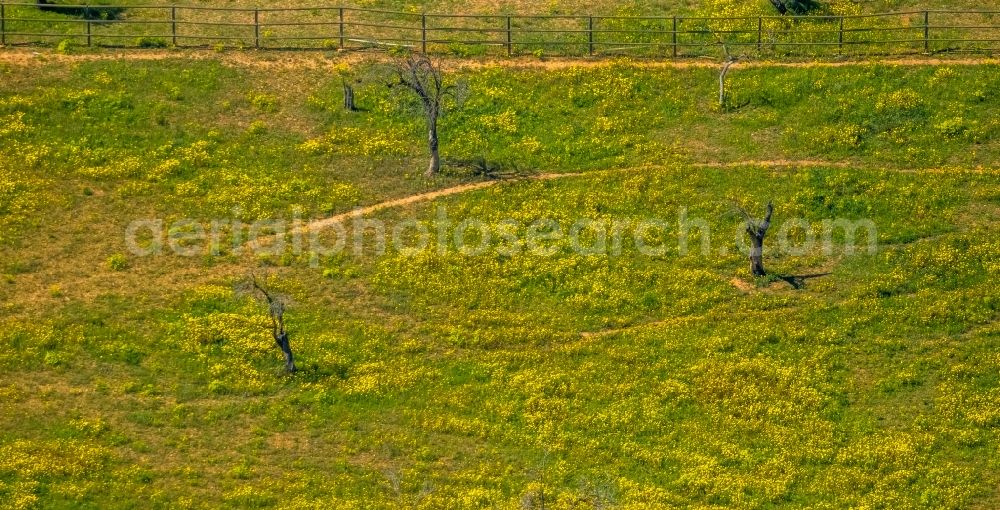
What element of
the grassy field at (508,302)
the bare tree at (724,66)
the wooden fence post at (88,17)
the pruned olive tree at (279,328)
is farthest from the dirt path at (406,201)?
the wooden fence post at (88,17)

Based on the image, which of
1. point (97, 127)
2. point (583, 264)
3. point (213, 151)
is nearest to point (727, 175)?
point (583, 264)

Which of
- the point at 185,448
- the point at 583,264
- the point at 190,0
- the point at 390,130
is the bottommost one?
the point at 185,448

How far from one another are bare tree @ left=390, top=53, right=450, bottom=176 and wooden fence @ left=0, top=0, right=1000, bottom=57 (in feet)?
16.5

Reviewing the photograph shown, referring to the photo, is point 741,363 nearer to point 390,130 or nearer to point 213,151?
point 390,130

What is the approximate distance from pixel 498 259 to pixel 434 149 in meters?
6.41

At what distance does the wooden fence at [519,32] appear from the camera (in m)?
81.3

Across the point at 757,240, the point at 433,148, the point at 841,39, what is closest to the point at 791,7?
the point at 841,39

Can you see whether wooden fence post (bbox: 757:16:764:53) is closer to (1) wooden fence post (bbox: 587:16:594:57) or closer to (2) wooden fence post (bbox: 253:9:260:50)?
(1) wooden fence post (bbox: 587:16:594:57)

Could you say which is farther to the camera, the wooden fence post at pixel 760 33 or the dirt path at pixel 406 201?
the wooden fence post at pixel 760 33

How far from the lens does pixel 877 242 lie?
71500 mm

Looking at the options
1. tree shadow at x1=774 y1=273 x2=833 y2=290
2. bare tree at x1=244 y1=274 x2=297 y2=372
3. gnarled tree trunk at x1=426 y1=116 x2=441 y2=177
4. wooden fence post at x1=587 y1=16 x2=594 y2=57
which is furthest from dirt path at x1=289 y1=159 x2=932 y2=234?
wooden fence post at x1=587 y1=16 x2=594 y2=57

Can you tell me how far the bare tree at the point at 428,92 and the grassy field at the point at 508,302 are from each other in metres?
1.11

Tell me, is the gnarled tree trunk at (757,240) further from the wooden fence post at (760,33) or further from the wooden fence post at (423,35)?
the wooden fence post at (423,35)

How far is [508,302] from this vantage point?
69062 millimetres
